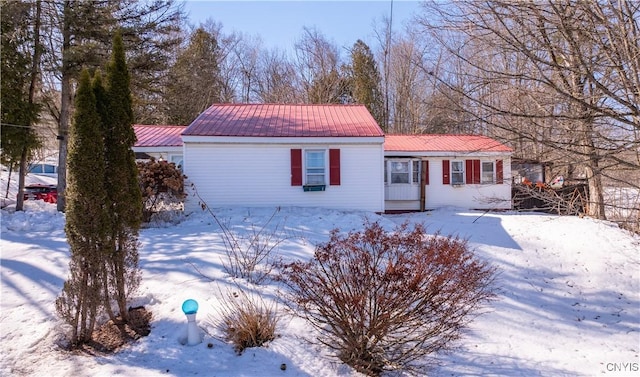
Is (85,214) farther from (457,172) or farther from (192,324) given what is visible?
(457,172)

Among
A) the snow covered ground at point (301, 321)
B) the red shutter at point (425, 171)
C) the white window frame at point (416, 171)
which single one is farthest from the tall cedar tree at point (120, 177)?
the red shutter at point (425, 171)

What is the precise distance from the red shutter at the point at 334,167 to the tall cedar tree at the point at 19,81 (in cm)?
1014

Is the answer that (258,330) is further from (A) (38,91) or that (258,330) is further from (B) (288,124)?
(A) (38,91)

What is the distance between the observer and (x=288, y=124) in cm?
1235

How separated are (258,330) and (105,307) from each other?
1.69 meters

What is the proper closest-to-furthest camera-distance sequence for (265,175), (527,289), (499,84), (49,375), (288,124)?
(49,375) < (499,84) < (527,289) < (265,175) < (288,124)

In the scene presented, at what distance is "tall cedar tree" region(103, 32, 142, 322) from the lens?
3.97m

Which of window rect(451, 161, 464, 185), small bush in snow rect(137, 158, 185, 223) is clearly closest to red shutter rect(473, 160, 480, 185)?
window rect(451, 161, 464, 185)

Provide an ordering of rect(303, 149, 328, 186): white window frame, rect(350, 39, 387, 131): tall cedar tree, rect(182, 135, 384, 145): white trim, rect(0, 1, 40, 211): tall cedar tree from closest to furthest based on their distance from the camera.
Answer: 1. rect(182, 135, 384, 145): white trim
2. rect(303, 149, 328, 186): white window frame
3. rect(0, 1, 40, 211): tall cedar tree
4. rect(350, 39, 387, 131): tall cedar tree

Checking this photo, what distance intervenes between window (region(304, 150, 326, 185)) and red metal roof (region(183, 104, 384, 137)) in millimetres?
600

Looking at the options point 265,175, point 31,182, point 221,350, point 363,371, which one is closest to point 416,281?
point 363,371

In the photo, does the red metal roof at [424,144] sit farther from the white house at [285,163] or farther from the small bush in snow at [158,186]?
the small bush in snow at [158,186]

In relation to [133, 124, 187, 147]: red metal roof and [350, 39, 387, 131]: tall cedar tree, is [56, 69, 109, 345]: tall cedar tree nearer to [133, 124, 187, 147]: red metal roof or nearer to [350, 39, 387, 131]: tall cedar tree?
[133, 124, 187, 147]: red metal roof

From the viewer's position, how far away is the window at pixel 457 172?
48.9 ft
